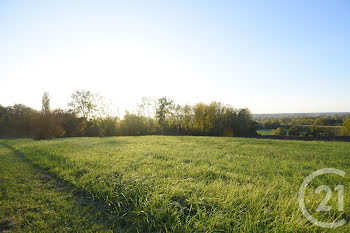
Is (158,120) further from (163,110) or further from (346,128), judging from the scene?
(346,128)

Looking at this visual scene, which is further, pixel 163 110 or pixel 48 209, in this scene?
pixel 163 110

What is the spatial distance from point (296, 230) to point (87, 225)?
2809 millimetres

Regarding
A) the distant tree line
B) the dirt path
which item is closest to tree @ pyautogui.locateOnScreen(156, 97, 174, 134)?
the distant tree line

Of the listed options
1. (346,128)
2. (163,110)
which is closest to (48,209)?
(163,110)

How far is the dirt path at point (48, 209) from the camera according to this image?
7.62 ft

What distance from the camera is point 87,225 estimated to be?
233 centimetres

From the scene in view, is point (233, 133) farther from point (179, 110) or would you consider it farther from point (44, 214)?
point (44, 214)

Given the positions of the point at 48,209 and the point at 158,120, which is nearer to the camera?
the point at 48,209

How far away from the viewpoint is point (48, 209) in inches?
108

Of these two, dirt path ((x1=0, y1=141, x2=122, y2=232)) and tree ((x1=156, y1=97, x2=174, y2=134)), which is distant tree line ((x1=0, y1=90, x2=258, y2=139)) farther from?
dirt path ((x1=0, y1=141, x2=122, y2=232))

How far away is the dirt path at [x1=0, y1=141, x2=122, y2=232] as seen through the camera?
7.62 feet

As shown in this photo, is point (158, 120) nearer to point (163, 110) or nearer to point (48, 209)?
point (163, 110)

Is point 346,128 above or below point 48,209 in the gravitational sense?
below

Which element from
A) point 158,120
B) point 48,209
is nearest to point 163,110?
point 158,120
